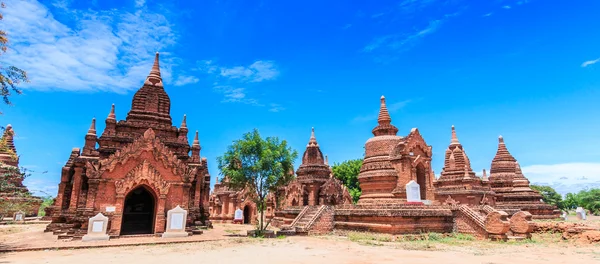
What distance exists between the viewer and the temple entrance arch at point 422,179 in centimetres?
2367

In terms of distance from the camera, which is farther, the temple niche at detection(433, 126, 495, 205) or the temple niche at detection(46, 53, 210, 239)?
the temple niche at detection(433, 126, 495, 205)

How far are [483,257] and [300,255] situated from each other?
663 centimetres

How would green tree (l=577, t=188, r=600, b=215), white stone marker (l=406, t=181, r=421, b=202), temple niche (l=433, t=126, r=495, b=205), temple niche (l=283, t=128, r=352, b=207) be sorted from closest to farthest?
white stone marker (l=406, t=181, r=421, b=202), temple niche (l=433, t=126, r=495, b=205), temple niche (l=283, t=128, r=352, b=207), green tree (l=577, t=188, r=600, b=215)

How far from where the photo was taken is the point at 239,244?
17.2 metres

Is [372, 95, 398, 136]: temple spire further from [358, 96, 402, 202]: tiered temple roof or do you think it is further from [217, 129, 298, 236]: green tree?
[217, 129, 298, 236]: green tree

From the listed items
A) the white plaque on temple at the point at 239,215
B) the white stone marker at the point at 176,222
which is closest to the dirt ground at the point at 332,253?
the white stone marker at the point at 176,222

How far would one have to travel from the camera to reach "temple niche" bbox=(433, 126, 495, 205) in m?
32.7

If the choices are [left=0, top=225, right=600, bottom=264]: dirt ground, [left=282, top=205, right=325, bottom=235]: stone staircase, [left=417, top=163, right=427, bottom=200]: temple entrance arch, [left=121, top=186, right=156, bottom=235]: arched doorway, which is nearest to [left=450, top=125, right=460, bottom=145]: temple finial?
[left=417, top=163, right=427, bottom=200]: temple entrance arch

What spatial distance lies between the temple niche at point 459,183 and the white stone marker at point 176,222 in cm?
2480

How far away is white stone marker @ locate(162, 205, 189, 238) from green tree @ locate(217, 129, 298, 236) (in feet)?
11.3

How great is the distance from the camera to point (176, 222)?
66.6 ft

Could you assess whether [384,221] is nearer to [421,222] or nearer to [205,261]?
[421,222]

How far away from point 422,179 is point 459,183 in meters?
12.9

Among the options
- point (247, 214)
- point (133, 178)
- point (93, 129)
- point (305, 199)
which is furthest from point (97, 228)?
point (247, 214)
